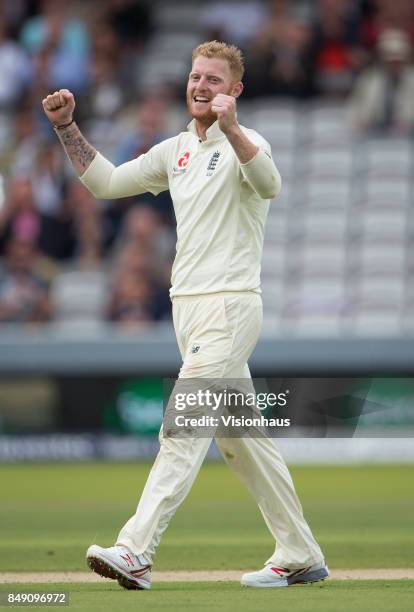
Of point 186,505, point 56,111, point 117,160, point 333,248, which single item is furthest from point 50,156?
point 56,111

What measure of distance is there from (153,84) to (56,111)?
11.8 m

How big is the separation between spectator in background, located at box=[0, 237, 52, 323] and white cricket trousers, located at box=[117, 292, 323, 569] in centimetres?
900

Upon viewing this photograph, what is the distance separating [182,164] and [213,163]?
18 cm

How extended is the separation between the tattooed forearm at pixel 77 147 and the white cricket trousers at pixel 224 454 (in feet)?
2.64

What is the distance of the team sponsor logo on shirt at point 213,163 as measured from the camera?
19.1ft

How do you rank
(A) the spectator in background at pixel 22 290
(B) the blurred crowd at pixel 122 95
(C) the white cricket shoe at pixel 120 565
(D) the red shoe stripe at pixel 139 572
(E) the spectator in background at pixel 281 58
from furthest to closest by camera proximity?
(E) the spectator in background at pixel 281 58, (B) the blurred crowd at pixel 122 95, (A) the spectator in background at pixel 22 290, (D) the red shoe stripe at pixel 139 572, (C) the white cricket shoe at pixel 120 565

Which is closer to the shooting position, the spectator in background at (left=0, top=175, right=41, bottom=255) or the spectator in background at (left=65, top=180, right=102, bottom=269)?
the spectator in background at (left=65, top=180, right=102, bottom=269)

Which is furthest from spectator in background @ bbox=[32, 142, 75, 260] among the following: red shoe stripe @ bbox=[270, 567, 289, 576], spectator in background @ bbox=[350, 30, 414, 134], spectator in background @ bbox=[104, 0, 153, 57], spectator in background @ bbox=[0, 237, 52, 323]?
red shoe stripe @ bbox=[270, 567, 289, 576]

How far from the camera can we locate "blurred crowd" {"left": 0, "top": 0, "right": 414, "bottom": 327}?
14867mm

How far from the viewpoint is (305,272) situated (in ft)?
51.8

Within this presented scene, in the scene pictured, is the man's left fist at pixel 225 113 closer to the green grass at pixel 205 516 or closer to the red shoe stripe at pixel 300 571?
the red shoe stripe at pixel 300 571

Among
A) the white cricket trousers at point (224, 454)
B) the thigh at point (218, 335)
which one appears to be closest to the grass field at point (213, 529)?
the white cricket trousers at point (224, 454)

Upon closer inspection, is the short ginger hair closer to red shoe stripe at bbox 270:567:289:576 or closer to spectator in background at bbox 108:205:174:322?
red shoe stripe at bbox 270:567:289:576

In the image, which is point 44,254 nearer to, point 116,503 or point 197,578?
point 116,503
